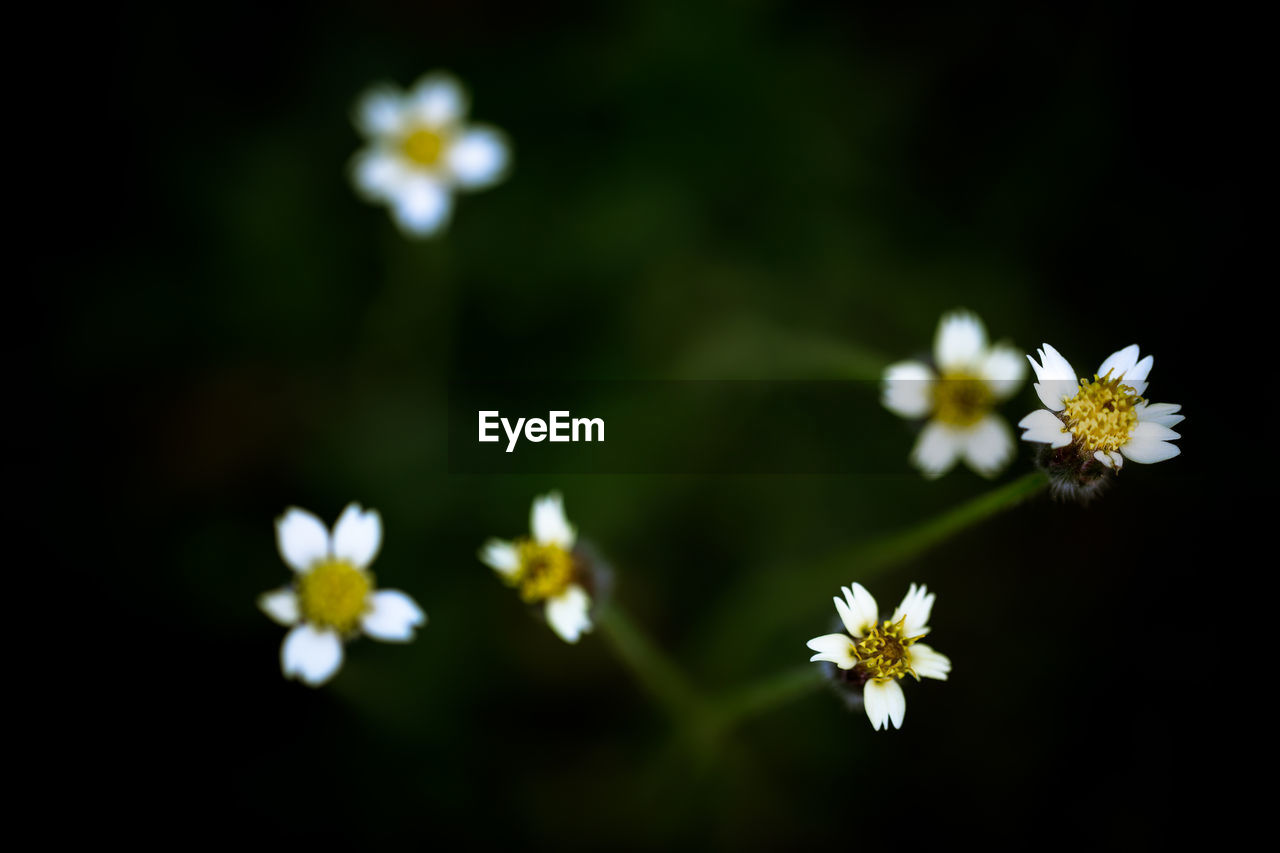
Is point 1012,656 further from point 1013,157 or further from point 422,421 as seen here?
point 422,421

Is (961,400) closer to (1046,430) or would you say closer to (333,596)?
(1046,430)

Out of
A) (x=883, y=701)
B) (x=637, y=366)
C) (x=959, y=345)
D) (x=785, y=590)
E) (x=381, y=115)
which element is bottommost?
(x=883, y=701)

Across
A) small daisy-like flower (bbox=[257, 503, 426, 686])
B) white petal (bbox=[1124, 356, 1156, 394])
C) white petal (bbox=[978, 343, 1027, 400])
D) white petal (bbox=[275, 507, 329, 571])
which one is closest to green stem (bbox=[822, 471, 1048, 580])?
white petal (bbox=[1124, 356, 1156, 394])

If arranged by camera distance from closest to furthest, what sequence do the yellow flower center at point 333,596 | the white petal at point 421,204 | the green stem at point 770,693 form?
the green stem at point 770,693
the yellow flower center at point 333,596
the white petal at point 421,204

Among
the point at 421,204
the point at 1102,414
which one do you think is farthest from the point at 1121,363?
the point at 421,204

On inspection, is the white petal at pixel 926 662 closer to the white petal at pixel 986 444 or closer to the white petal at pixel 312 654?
the white petal at pixel 986 444

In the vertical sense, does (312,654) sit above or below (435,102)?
below

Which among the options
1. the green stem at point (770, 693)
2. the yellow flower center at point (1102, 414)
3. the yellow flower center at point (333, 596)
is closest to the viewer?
the yellow flower center at point (1102, 414)

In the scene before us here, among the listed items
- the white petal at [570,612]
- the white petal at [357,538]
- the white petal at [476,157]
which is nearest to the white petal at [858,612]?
the white petal at [570,612]
